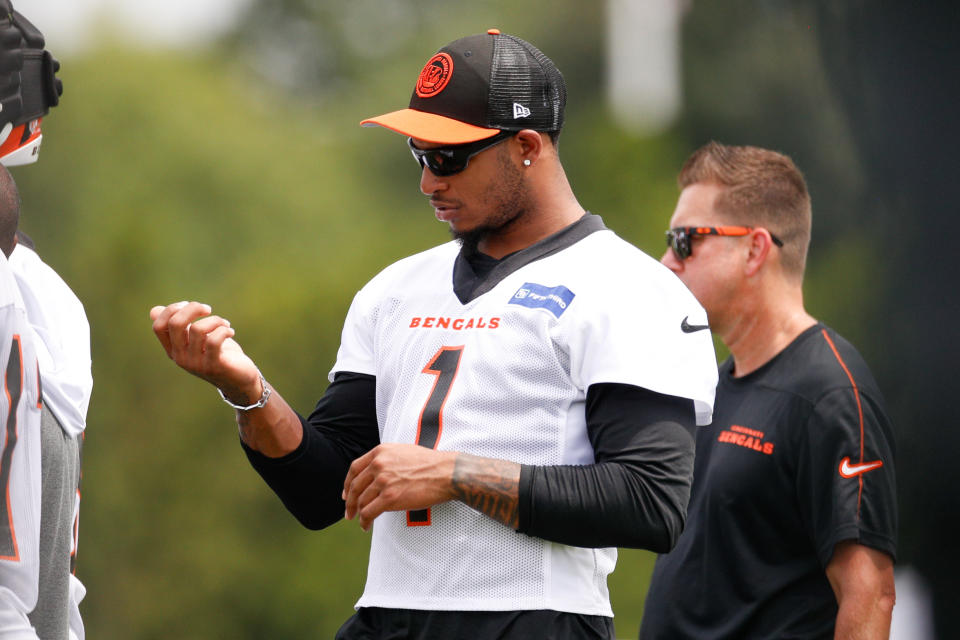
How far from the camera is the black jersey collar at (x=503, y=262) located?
324cm

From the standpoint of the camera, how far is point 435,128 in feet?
10.5

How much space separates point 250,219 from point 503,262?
3620cm

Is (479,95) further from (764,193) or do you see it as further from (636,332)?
(764,193)

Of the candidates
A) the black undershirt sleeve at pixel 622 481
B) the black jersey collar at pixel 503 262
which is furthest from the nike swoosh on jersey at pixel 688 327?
the black jersey collar at pixel 503 262

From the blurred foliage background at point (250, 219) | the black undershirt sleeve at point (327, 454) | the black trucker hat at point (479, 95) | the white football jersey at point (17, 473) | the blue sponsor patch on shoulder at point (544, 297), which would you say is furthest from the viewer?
the blurred foliage background at point (250, 219)

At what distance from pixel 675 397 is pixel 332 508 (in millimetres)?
962

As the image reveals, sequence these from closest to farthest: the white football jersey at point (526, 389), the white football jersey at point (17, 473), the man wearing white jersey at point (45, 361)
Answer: the white football jersey at point (17, 473)
the man wearing white jersey at point (45, 361)
the white football jersey at point (526, 389)

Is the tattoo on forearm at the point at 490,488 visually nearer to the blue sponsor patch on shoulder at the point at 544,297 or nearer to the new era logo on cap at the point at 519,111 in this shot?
the blue sponsor patch on shoulder at the point at 544,297

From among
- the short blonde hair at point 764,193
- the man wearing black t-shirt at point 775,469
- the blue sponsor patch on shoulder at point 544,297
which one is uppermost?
the blue sponsor patch on shoulder at point 544,297

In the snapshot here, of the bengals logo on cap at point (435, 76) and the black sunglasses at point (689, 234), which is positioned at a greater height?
the bengals logo on cap at point (435, 76)

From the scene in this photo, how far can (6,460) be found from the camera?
96.5 inches

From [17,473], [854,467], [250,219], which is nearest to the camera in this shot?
[17,473]

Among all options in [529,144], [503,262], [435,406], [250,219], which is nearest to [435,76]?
[529,144]

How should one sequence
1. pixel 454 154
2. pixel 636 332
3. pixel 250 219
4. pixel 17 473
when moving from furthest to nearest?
pixel 250 219
pixel 454 154
pixel 636 332
pixel 17 473
